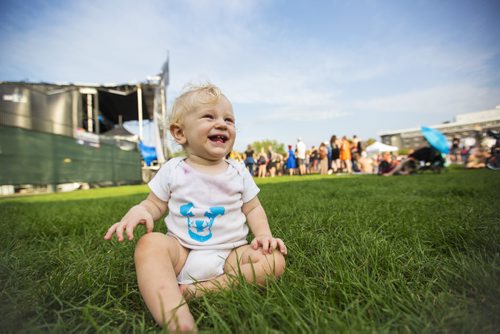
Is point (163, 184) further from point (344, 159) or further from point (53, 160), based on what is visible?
point (344, 159)

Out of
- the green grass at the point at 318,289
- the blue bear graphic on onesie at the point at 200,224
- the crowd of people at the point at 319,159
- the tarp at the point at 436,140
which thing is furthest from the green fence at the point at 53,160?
the tarp at the point at 436,140

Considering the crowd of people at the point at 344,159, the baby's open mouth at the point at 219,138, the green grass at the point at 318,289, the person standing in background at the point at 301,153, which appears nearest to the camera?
the green grass at the point at 318,289

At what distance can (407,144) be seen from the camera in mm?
43094

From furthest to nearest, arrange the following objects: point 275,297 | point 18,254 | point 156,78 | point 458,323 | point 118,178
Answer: point 156,78, point 118,178, point 18,254, point 275,297, point 458,323

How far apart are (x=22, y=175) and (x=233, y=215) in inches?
386

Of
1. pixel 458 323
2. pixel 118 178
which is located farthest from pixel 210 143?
pixel 118 178

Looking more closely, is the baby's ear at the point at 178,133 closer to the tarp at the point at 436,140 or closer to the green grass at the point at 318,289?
the green grass at the point at 318,289

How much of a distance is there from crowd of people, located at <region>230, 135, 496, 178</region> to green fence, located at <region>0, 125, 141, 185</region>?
5.56 meters

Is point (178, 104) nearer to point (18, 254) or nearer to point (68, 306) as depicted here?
point (68, 306)

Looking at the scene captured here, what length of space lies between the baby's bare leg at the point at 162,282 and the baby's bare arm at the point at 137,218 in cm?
7

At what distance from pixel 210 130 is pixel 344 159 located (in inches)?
487

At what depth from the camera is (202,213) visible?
1406mm

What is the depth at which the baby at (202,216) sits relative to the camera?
1179 mm

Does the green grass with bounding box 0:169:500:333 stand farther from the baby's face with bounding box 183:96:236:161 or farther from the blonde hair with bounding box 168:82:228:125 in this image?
the blonde hair with bounding box 168:82:228:125
